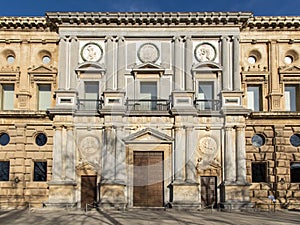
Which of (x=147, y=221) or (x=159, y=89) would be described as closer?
(x=147, y=221)

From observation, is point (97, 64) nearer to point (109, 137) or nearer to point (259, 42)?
point (109, 137)

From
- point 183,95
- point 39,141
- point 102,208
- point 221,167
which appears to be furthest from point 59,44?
point 221,167

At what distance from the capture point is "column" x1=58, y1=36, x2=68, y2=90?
30359 millimetres

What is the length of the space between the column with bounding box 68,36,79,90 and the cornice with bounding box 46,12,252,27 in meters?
1.31

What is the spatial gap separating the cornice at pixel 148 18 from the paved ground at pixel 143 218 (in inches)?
526

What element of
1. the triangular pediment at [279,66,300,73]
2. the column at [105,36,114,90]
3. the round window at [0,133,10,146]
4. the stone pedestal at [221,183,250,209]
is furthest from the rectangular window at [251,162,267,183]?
the round window at [0,133,10,146]

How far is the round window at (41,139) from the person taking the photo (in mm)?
31422

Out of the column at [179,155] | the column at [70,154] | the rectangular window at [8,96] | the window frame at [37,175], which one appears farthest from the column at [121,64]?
the rectangular window at [8,96]

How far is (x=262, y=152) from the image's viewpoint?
3108 cm

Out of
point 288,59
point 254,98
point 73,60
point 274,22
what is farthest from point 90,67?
point 288,59

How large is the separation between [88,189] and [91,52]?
988cm

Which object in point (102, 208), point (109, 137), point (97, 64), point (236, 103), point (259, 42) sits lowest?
point (102, 208)

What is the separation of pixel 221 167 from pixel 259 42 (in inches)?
408

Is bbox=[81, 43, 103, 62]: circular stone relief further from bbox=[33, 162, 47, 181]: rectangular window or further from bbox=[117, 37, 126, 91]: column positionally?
bbox=[33, 162, 47, 181]: rectangular window
